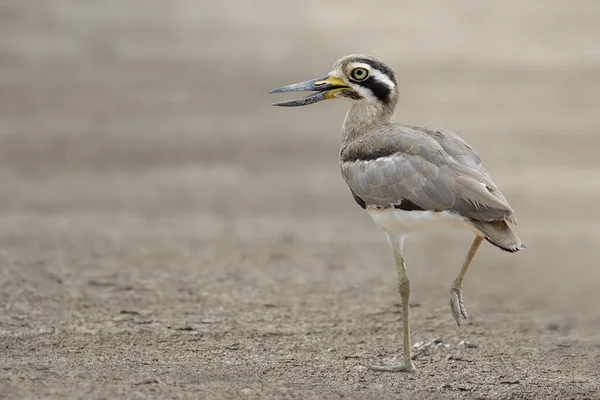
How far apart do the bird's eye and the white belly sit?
1077 millimetres

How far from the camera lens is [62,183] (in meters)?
15.6

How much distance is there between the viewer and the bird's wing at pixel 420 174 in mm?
6785

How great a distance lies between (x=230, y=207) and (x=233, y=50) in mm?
6865

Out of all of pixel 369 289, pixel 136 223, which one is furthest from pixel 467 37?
pixel 369 289

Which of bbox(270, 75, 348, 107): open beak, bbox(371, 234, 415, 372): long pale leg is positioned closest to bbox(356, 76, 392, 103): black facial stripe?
bbox(270, 75, 348, 107): open beak

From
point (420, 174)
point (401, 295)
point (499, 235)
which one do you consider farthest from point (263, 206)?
point (499, 235)

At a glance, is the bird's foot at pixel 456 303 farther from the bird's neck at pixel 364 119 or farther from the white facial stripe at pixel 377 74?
the white facial stripe at pixel 377 74

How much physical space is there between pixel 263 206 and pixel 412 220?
24.9 feet

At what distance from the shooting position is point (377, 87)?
25.9ft

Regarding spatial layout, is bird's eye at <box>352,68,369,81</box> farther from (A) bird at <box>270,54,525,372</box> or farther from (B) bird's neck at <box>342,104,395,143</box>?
(B) bird's neck at <box>342,104,395,143</box>

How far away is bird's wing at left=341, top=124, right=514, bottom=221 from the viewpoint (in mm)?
6785

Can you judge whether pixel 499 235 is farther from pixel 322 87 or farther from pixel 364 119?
pixel 322 87

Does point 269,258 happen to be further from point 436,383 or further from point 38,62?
point 38,62

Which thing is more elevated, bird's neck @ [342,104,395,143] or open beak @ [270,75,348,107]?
open beak @ [270,75,348,107]
